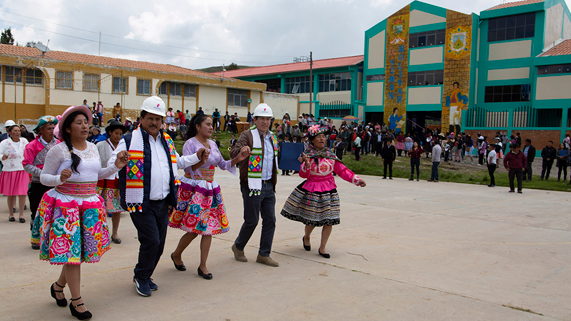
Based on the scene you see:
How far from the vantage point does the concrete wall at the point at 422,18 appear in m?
37.1

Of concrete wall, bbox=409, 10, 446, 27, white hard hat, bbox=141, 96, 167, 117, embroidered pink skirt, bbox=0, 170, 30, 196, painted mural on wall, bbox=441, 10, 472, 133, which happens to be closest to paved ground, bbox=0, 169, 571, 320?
embroidered pink skirt, bbox=0, 170, 30, 196

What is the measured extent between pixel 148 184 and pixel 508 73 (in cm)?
3613

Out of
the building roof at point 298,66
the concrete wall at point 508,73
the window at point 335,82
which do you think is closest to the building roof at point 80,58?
the building roof at point 298,66

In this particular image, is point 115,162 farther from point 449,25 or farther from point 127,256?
point 449,25

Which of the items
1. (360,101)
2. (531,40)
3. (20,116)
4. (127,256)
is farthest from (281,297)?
(360,101)

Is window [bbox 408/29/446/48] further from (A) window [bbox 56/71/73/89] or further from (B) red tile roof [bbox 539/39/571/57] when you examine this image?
(A) window [bbox 56/71/73/89]

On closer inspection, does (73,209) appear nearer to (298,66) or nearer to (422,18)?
(422,18)

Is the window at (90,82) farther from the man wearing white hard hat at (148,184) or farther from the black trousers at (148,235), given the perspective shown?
the black trousers at (148,235)

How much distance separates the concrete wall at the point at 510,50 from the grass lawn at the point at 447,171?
431 inches

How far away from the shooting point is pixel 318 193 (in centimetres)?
609

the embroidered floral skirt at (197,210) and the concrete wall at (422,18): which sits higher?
the concrete wall at (422,18)

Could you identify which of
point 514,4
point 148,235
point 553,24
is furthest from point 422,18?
point 148,235

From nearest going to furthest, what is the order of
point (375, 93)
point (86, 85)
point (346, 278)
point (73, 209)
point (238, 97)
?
point (73, 209) < point (346, 278) < point (86, 85) < point (238, 97) < point (375, 93)

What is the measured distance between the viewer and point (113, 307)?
156 inches
